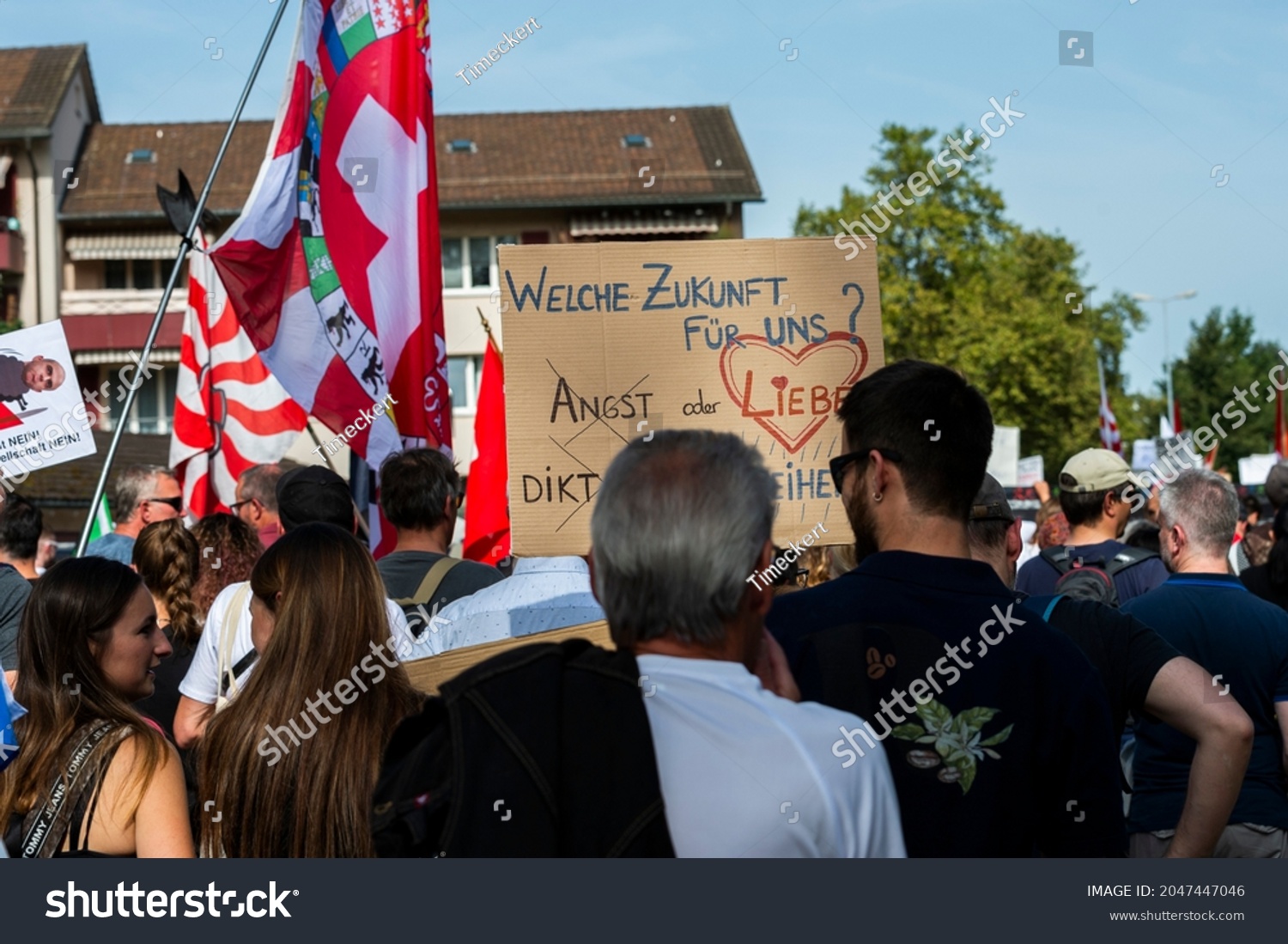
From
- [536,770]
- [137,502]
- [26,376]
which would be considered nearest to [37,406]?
[26,376]

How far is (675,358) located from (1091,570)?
1399mm

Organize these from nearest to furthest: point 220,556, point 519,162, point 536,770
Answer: point 536,770 → point 220,556 → point 519,162

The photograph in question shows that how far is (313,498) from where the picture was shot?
496cm

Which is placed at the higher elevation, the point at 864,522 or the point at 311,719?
the point at 864,522

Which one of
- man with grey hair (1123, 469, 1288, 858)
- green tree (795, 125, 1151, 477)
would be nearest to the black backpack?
man with grey hair (1123, 469, 1288, 858)

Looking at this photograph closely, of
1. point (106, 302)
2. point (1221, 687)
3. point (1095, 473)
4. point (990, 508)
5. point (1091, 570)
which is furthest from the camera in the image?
point (106, 302)

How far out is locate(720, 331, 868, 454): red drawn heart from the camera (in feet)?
13.1

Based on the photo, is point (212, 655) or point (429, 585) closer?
point (212, 655)

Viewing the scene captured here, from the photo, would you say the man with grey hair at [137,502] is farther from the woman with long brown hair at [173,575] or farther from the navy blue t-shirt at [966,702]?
the navy blue t-shirt at [966,702]

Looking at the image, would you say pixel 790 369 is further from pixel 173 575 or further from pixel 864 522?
pixel 173 575

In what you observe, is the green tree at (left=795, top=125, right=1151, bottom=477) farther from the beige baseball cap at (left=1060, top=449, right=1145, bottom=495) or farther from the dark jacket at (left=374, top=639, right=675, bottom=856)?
the dark jacket at (left=374, top=639, right=675, bottom=856)

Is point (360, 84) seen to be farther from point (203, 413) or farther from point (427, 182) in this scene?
point (203, 413)

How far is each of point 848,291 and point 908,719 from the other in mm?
1856

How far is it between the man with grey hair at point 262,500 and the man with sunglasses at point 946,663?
4.14m
